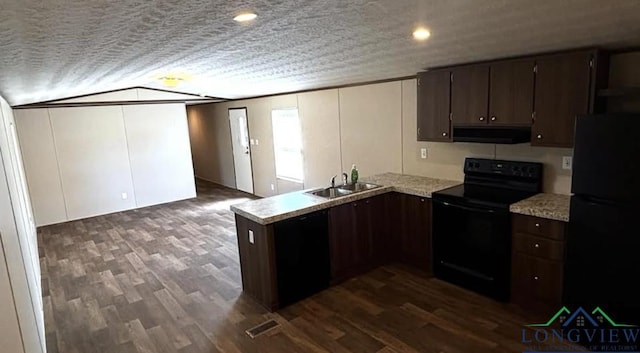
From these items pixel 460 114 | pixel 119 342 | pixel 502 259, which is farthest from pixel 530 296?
pixel 119 342

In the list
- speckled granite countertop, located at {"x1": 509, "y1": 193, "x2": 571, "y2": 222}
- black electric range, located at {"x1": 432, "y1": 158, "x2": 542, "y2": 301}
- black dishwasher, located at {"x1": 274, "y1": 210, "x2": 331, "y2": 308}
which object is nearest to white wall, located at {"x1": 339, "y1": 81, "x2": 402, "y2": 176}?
black electric range, located at {"x1": 432, "y1": 158, "x2": 542, "y2": 301}

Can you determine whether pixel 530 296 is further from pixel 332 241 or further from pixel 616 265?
pixel 332 241

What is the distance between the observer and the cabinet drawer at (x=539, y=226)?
2893 mm

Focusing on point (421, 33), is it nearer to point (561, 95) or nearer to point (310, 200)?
point (561, 95)

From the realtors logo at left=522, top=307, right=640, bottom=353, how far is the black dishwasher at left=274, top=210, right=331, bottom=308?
177 centimetres

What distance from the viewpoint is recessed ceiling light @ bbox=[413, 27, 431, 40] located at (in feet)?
7.77

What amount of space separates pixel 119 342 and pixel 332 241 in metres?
1.99

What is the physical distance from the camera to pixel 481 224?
338 centimetres

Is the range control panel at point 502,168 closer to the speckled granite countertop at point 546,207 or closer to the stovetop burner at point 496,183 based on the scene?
the stovetop burner at point 496,183

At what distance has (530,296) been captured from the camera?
3146mm

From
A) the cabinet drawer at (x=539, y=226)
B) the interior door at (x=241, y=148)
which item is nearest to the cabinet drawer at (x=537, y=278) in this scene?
the cabinet drawer at (x=539, y=226)

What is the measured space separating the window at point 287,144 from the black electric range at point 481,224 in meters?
3.41

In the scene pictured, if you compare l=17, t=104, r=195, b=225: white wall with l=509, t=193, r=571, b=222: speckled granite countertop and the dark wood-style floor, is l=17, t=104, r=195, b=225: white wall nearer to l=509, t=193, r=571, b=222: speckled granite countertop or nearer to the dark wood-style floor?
the dark wood-style floor

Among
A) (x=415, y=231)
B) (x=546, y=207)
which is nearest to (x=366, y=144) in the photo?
(x=415, y=231)
